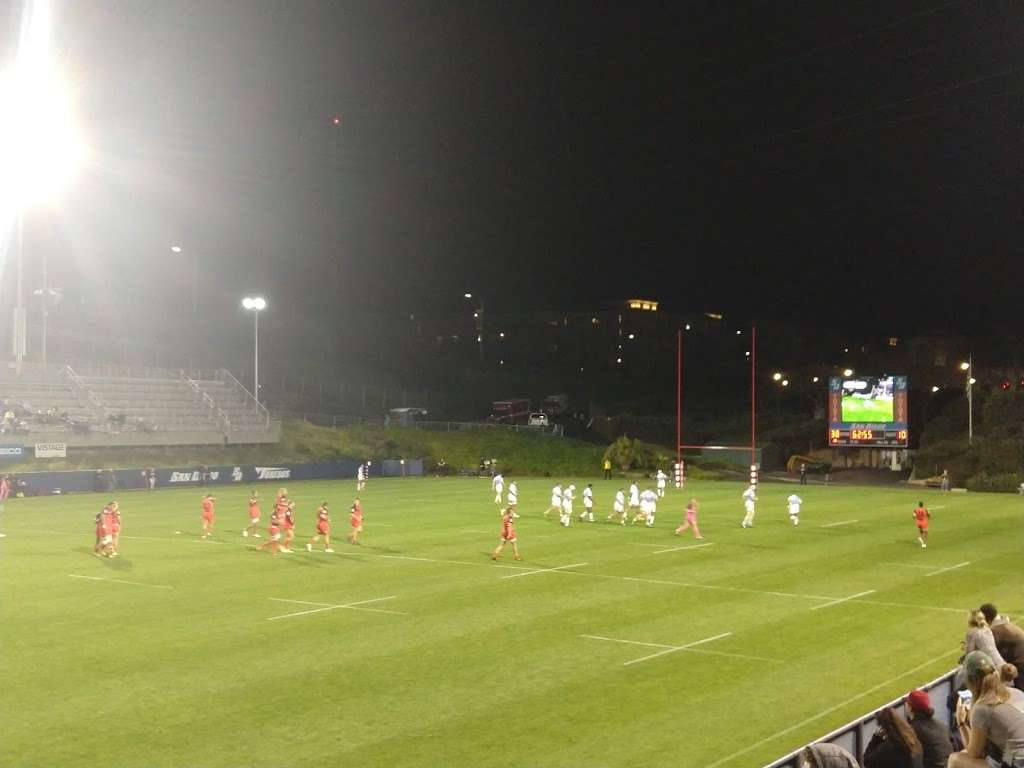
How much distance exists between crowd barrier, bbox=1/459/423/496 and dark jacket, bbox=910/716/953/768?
163 feet

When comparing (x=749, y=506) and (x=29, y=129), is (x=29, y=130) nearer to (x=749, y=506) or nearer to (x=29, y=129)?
(x=29, y=129)

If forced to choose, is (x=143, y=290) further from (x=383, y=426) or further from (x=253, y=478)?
(x=253, y=478)

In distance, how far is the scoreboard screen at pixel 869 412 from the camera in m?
63.6

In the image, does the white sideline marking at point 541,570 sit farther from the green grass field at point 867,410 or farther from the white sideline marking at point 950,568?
the green grass field at point 867,410

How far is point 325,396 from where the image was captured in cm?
9181

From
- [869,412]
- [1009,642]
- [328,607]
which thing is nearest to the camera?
[1009,642]

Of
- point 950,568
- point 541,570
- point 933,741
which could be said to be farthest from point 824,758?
point 950,568

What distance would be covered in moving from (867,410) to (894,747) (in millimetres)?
58636

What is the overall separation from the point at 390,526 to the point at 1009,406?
5926 cm

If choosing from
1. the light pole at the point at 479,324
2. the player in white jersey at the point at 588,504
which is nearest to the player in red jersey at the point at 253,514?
the player in white jersey at the point at 588,504

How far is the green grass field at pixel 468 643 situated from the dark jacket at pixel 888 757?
3537mm

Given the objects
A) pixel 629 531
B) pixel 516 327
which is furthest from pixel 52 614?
pixel 516 327

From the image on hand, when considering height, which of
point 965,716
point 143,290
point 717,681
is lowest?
point 717,681

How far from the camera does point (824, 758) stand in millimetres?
7805
